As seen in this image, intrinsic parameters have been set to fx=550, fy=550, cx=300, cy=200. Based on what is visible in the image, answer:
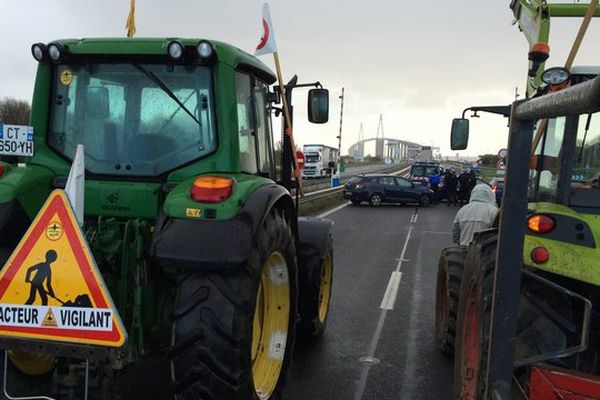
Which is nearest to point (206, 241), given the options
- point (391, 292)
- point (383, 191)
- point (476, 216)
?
point (476, 216)

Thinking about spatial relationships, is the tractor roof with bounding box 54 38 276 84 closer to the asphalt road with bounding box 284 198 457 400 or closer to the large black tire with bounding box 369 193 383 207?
the asphalt road with bounding box 284 198 457 400

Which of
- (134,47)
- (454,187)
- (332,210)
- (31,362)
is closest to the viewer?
(31,362)

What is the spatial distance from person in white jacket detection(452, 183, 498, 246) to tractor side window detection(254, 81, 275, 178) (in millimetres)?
2912

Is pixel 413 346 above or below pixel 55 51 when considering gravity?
below

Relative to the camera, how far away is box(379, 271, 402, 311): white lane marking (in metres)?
7.54

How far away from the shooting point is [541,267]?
9.69 ft

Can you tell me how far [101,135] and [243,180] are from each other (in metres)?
1.07

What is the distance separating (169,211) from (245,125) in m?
1.24

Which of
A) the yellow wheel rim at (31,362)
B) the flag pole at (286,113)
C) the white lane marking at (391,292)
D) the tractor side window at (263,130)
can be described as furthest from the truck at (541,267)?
the white lane marking at (391,292)

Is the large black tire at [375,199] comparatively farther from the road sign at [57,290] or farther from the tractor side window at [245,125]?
the road sign at [57,290]

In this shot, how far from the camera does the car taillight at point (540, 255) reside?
9.69 feet

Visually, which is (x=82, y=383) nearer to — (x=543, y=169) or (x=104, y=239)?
(x=104, y=239)

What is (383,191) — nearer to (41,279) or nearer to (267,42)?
(267,42)

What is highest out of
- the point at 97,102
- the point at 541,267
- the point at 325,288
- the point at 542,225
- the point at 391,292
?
the point at 97,102
